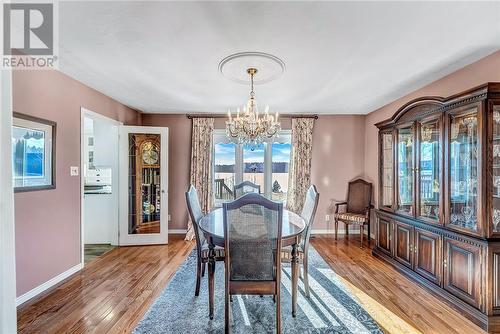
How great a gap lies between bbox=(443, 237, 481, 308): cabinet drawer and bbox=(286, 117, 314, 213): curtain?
8.90ft

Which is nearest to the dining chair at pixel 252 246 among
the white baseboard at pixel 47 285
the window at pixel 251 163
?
the white baseboard at pixel 47 285

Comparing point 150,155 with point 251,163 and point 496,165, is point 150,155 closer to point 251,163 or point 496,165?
point 251,163

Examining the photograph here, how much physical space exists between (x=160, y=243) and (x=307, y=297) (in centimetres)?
289

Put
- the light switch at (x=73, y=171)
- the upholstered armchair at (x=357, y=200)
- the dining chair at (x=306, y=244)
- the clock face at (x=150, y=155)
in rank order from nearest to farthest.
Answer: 1. the dining chair at (x=306, y=244)
2. the light switch at (x=73, y=171)
3. the clock face at (x=150, y=155)
4. the upholstered armchair at (x=357, y=200)

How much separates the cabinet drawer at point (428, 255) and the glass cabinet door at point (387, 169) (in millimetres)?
796

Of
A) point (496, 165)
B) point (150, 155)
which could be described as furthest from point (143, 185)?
point (496, 165)

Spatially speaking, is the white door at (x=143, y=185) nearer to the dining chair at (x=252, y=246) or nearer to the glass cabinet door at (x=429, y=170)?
the dining chair at (x=252, y=246)

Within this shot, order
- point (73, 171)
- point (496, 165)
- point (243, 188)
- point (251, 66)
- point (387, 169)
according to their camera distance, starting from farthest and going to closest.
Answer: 1. point (243, 188)
2. point (387, 169)
3. point (73, 171)
4. point (251, 66)
5. point (496, 165)

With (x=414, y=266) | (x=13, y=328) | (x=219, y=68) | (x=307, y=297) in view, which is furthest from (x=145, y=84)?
(x=414, y=266)

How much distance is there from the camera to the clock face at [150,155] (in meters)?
4.64

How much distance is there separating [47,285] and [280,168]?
4060mm

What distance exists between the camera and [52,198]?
2912 mm

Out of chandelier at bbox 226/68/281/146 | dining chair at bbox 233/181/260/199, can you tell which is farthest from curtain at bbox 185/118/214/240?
chandelier at bbox 226/68/281/146

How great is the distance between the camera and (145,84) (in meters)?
3.39
